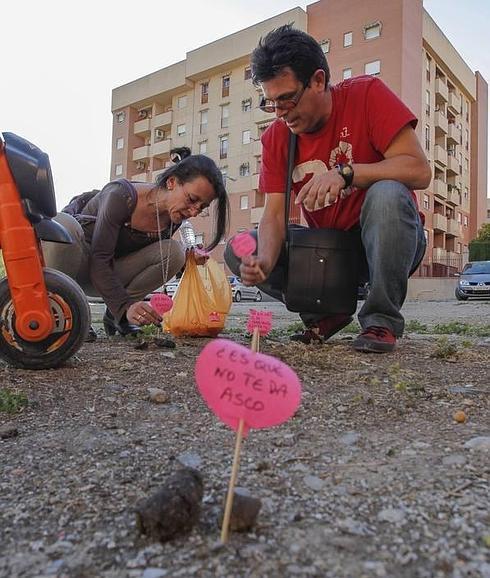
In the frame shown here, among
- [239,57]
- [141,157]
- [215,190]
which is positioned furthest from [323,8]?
[215,190]

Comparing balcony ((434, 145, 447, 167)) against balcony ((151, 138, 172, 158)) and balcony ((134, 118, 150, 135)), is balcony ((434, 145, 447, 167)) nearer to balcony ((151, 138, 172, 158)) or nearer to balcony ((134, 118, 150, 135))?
balcony ((151, 138, 172, 158))

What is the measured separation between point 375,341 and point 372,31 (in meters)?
24.4

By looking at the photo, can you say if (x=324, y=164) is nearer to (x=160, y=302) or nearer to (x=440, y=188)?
(x=160, y=302)

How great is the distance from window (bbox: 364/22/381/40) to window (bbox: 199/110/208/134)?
9651 mm

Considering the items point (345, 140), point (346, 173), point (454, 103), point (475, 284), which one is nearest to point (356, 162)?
point (345, 140)

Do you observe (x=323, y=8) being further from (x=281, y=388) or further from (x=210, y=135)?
(x=281, y=388)

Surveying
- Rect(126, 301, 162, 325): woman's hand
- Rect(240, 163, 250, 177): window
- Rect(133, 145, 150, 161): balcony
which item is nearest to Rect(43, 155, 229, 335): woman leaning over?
Rect(126, 301, 162, 325): woman's hand

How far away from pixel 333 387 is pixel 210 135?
28.6m

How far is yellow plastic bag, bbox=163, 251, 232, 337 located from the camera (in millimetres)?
3205

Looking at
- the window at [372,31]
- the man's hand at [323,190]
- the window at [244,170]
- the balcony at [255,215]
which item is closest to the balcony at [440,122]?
the window at [372,31]

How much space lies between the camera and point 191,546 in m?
0.74

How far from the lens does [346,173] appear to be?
87.7 inches

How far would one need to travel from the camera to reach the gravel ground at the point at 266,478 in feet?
2.33

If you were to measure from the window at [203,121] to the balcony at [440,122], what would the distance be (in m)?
12.1
